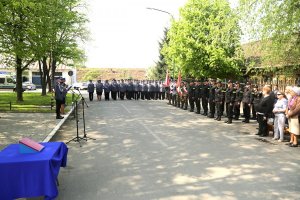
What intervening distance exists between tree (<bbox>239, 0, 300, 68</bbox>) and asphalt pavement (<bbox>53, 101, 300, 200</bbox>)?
3.71m

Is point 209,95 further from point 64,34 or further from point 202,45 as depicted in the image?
point 64,34

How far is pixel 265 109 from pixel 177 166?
233 inches

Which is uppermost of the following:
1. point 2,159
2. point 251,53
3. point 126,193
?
point 251,53

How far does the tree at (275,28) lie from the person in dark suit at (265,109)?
2370mm

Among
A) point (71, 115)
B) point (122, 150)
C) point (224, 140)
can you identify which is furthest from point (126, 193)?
point (71, 115)

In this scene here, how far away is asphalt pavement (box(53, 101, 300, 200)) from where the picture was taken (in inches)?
256

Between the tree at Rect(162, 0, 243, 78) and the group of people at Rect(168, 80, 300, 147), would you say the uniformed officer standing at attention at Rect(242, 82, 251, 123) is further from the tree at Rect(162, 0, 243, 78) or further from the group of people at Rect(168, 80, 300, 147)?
the tree at Rect(162, 0, 243, 78)

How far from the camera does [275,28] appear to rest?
13828 millimetres

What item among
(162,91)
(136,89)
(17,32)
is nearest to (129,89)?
(136,89)

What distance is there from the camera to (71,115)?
19.4m

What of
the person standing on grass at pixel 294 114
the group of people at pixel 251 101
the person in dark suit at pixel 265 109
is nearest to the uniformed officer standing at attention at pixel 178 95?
the group of people at pixel 251 101

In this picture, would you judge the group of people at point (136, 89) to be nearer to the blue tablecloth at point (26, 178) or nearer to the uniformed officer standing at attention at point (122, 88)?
the uniformed officer standing at attention at point (122, 88)

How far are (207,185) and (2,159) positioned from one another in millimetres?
3719

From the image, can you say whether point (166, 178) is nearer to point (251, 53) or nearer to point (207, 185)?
point (207, 185)
